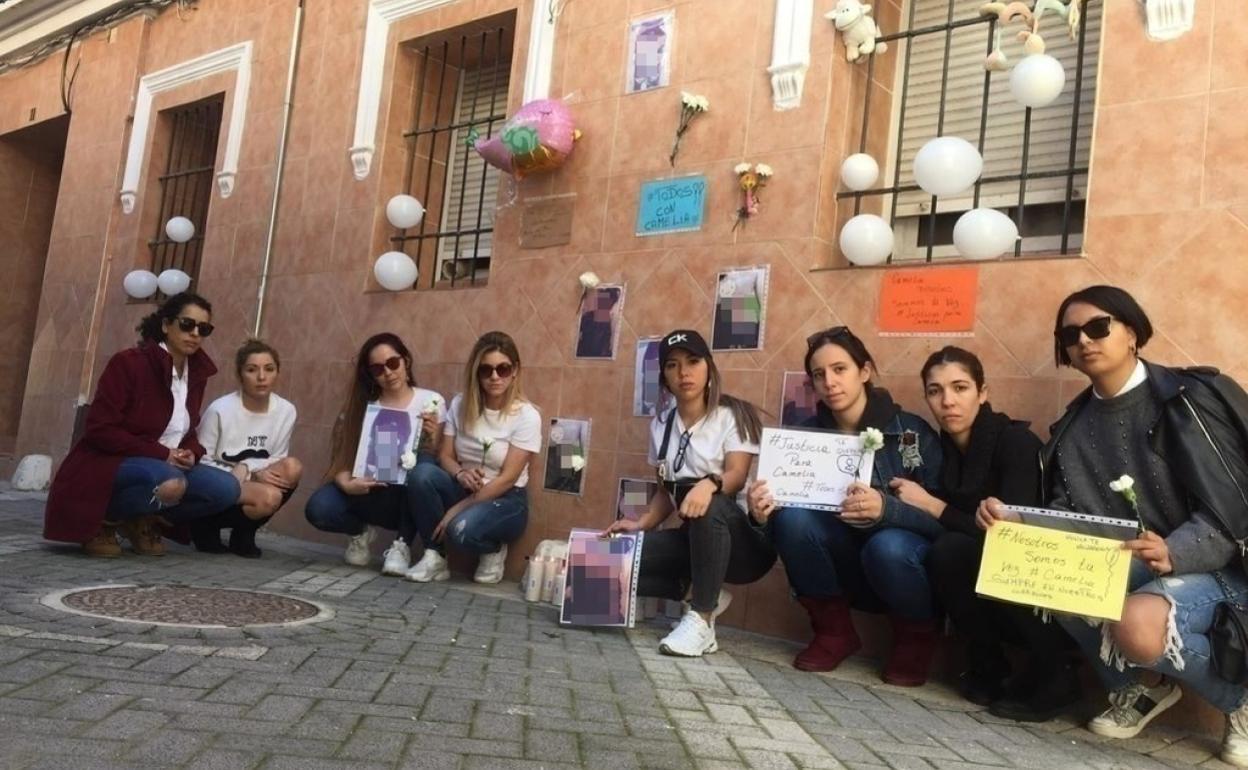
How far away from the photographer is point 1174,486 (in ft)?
9.93

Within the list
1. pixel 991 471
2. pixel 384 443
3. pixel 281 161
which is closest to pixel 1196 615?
pixel 991 471

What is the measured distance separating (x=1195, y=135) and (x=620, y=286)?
9.17 ft

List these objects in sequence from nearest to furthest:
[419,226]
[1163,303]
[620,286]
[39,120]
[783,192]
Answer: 1. [1163,303]
2. [783,192]
3. [620,286]
4. [419,226]
5. [39,120]

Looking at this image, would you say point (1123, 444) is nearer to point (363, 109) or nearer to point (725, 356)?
point (725, 356)

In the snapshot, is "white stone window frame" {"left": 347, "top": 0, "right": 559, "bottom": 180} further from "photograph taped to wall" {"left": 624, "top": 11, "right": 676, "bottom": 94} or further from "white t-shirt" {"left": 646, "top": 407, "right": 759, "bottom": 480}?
"white t-shirt" {"left": 646, "top": 407, "right": 759, "bottom": 480}

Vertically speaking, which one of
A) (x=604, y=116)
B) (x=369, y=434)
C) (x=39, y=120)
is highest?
(x=39, y=120)

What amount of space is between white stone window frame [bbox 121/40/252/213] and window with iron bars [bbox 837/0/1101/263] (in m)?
5.41

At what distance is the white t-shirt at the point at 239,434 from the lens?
5465mm

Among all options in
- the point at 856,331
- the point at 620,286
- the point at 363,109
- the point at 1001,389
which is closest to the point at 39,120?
the point at 363,109

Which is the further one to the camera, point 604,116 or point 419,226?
point 419,226

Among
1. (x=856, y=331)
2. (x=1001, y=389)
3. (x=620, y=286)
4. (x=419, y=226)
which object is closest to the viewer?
(x=1001, y=389)

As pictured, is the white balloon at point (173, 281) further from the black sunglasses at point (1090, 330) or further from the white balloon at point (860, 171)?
the black sunglasses at point (1090, 330)

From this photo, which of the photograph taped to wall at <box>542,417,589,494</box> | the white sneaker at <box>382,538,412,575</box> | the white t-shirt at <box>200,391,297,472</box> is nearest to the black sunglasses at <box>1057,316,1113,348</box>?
the photograph taped to wall at <box>542,417,589,494</box>

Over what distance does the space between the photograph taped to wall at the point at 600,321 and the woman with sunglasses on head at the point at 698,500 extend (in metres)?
1.02
